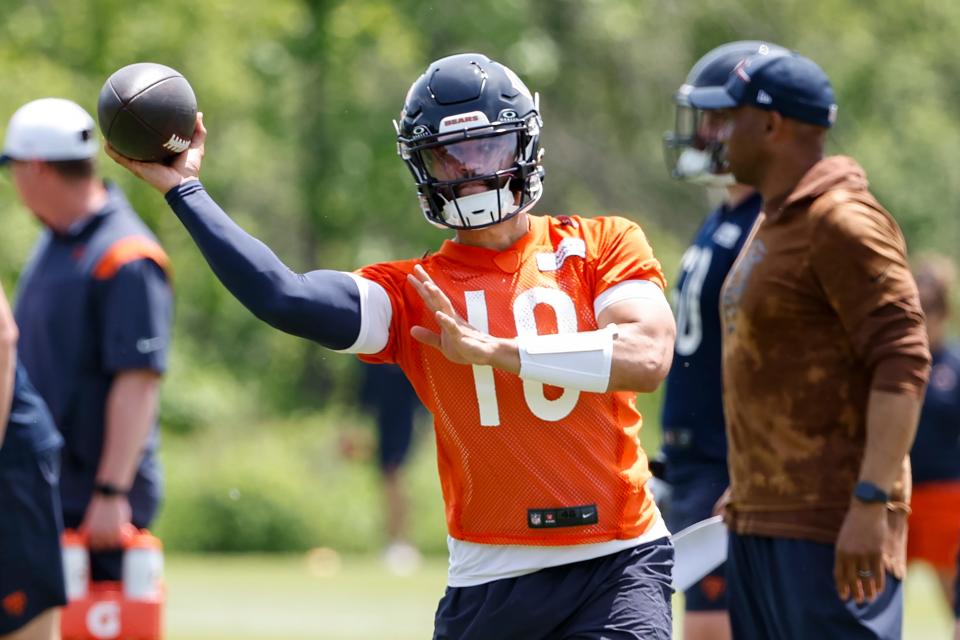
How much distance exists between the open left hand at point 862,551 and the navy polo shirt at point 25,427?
2685 millimetres

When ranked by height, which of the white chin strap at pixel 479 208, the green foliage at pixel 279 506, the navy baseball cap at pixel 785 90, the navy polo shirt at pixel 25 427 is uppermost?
the navy baseball cap at pixel 785 90

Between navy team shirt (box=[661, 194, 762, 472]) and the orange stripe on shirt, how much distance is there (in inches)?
87.3

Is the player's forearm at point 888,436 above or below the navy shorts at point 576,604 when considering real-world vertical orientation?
above

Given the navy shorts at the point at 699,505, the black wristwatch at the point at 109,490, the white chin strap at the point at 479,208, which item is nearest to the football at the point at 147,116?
the white chin strap at the point at 479,208

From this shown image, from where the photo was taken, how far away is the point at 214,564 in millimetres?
14953

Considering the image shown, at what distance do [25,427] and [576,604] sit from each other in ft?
7.42

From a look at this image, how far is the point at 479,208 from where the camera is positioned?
169 inches

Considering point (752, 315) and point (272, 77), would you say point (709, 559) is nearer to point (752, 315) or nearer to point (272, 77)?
point (752, 315)

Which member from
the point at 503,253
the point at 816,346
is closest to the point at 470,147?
the point at 503,253

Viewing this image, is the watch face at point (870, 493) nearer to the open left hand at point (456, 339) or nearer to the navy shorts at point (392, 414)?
the open left hand at point (456, 339)

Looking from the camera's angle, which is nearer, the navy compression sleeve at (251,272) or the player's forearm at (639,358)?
the navy compression sleeve at (251,272)

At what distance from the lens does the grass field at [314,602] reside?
10.0 metres

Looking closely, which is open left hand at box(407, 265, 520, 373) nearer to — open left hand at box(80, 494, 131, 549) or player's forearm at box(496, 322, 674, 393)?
player's forearm at box(496, 322, 674, 393)

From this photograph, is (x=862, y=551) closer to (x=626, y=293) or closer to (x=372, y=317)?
(x=626, y=293)
